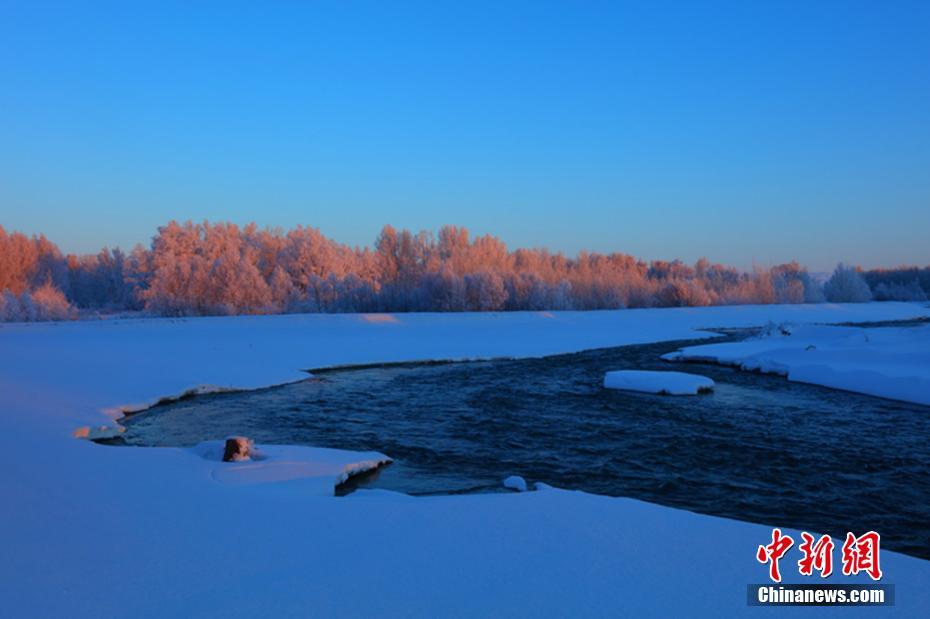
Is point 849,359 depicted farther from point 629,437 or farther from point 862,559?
point 862,559

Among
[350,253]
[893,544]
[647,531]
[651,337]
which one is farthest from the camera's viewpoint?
[350,253]

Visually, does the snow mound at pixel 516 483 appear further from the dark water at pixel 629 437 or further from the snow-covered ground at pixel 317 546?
the snow-covered ground at pixel 317 546

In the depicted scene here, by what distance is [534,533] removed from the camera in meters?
3.87

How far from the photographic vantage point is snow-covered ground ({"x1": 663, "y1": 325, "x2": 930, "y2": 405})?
444 inches

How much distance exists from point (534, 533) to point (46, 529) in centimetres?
289

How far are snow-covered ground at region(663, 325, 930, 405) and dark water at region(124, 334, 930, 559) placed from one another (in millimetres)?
577

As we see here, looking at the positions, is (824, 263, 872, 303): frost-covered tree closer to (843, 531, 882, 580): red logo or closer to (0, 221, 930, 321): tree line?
(0, 221, 930, 321): tree line

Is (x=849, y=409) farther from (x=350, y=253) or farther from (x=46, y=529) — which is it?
(x=350, y=253)

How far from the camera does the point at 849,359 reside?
1366 cm

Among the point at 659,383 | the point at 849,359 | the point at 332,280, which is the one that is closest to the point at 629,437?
the point at 659,383

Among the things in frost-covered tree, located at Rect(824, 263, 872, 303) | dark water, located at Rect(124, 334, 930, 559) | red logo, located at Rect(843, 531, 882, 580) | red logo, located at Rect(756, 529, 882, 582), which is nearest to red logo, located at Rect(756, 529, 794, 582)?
red logo, located at Rect(756, 529, 882, 582)

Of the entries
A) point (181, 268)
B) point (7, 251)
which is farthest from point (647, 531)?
point (7, 251)

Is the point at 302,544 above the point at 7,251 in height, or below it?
below

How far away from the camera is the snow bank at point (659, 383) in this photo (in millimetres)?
11125
